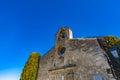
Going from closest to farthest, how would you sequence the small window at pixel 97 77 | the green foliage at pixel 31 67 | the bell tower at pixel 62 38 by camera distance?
1. the small window at pixel 97 77
2. the bell tower at pixel 62 38
3. the green foliage at pixel 31 67

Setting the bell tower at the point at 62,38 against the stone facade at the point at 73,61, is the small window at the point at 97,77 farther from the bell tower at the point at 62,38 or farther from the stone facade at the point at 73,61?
the bell tower at the point at 62,38

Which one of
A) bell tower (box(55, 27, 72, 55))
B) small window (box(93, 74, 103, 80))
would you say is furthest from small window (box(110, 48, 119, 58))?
bell tower (box(55, 27, 72, 55))

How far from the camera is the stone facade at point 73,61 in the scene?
68.1 ft

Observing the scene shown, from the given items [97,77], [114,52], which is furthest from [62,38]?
[97,77]

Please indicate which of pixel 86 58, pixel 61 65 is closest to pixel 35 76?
pixel 61 65

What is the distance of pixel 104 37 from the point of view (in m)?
24.2

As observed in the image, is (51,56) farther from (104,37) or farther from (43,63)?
(104,37)

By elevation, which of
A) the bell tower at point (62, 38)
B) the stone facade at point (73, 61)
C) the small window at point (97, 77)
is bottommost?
the small window at point (97, 77)

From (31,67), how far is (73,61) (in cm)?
592

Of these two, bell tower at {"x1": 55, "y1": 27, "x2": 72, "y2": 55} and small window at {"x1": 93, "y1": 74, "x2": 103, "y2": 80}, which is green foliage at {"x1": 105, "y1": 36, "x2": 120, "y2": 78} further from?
bell tower at {"x1": 55, "y1": 27, "x2": 72, "y2": 55}

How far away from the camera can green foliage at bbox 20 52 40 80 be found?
2522 centimetres

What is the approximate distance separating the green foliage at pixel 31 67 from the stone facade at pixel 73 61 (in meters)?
0.69

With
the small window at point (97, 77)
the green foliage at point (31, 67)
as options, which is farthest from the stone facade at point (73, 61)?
the green foliage at point (31, 67)

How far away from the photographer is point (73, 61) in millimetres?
22781
